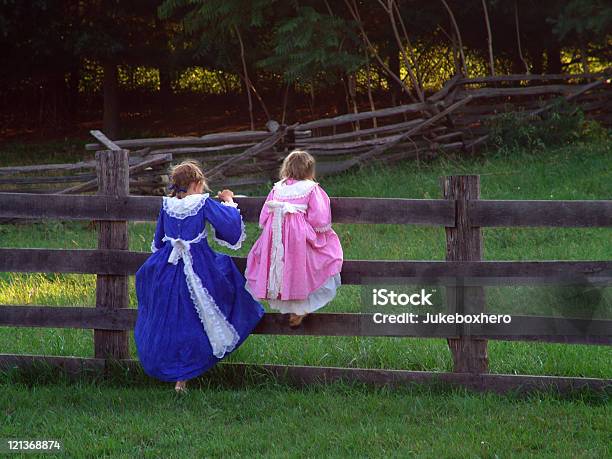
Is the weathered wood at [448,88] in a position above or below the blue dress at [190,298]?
→ above

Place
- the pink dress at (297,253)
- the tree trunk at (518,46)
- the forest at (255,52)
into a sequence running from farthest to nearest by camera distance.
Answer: the tree trunk at (518,46)
the forest at (255,52)
the pink dress at (297,253)

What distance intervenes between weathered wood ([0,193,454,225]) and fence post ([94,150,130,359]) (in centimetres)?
8

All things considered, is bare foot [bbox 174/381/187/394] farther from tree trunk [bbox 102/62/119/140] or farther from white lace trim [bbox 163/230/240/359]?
tree trunk [bbox 102/62/119/140]

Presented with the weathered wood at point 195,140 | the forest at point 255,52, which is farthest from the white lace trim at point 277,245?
the forest at point 255,52

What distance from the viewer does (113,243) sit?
20.9ft

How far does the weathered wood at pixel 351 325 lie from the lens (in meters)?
5.76

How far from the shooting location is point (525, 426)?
5234 mm

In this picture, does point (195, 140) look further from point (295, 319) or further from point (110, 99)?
point (110, 99)

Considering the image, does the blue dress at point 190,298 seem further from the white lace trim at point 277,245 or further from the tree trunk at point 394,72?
the tree trunk at point 394,72

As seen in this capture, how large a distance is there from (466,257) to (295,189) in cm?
120

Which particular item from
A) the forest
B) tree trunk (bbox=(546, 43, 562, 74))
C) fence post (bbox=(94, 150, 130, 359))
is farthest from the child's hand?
tree trunk (bbox=(546, 43, 562, 74))

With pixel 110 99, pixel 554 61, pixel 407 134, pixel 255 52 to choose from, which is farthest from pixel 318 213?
pixel 110 99

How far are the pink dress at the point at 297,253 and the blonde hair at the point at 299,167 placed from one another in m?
0.05

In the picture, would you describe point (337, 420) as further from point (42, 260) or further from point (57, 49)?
point (57, 49)
